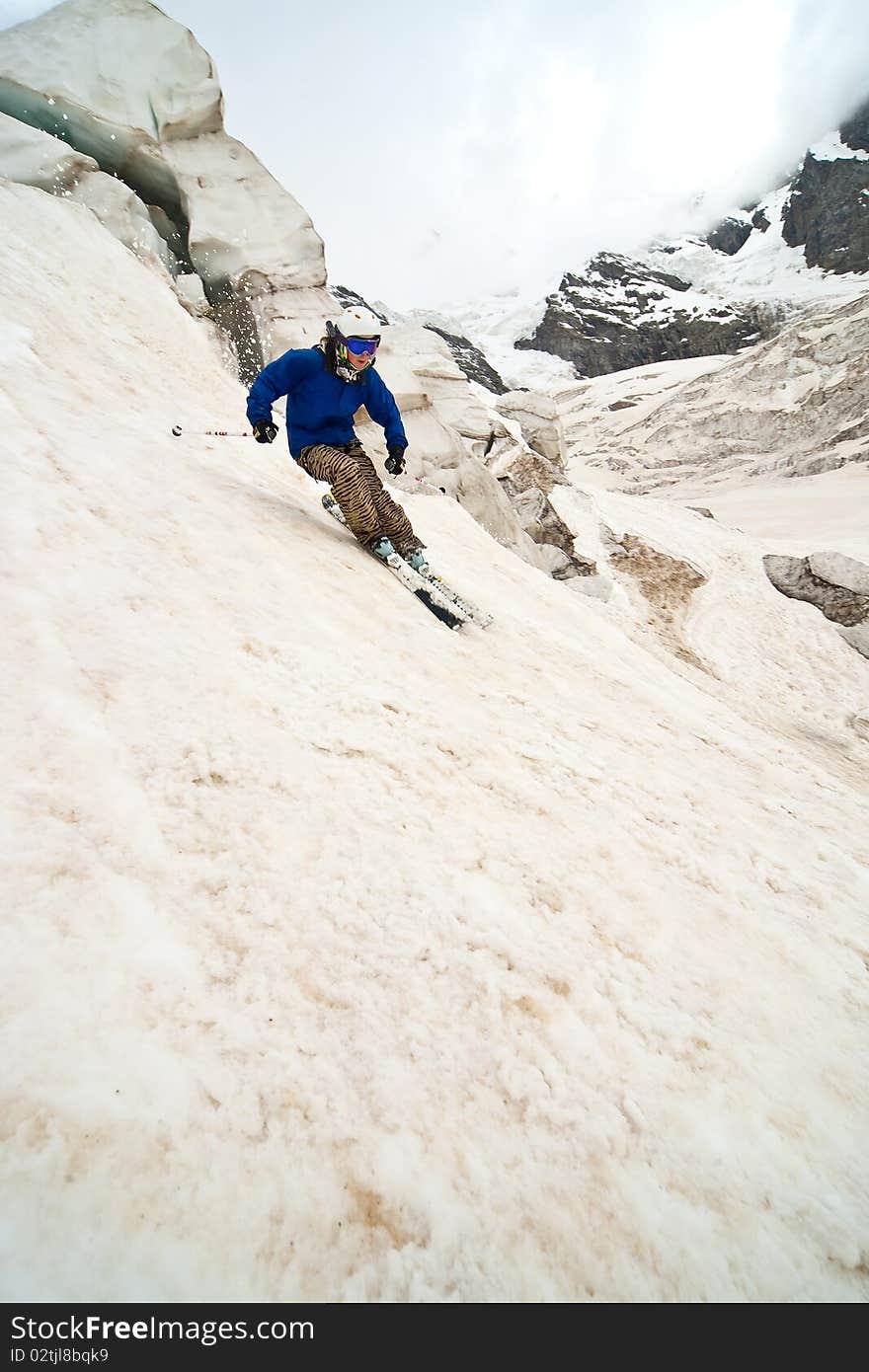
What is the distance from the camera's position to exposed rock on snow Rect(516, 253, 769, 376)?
10288 centimetres

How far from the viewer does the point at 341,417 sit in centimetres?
523

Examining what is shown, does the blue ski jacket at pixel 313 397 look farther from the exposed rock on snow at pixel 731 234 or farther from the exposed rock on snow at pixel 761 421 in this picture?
the exposed rock on snow at pixel 731 234

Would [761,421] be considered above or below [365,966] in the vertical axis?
above

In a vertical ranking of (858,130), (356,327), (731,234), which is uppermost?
(858,130)

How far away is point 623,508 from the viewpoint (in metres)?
13.5

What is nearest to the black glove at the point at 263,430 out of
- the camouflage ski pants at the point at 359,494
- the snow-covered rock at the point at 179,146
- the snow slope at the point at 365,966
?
the camouflage ski pants at the point at 359,494

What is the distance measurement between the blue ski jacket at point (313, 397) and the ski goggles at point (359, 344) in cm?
19

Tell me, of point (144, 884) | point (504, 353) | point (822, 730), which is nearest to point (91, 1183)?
point (144, 884)

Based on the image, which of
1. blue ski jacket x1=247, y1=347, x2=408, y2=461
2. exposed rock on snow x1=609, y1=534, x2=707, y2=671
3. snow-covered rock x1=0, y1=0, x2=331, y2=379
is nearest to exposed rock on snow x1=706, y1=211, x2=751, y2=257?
snow-covered rock x1=0, y1=0, x2=331, y2=379

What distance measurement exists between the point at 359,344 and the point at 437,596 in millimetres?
2197

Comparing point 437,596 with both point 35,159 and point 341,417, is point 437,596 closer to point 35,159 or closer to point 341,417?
point 341,417

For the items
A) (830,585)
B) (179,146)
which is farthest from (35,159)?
(830,585)

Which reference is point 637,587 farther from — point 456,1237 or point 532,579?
point 456,1237

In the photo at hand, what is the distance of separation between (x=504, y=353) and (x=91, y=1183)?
5687 inches
